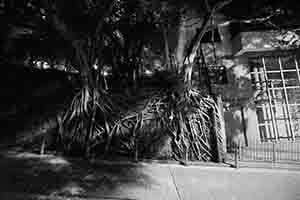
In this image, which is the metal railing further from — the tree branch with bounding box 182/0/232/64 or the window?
the tree branch with bounding box 182/0/232/64

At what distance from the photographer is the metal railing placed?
15.8 feet

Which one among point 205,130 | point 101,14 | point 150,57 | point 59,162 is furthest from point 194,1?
point 59,162

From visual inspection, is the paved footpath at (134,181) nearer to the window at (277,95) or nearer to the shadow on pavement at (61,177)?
the shadow on pavement at (61,177)

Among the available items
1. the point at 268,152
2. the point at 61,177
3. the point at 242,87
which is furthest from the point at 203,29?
the point at 61,177

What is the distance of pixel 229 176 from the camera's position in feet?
12.4

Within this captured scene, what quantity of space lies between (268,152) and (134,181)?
14.2ft

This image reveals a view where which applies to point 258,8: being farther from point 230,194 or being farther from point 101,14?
point 230,194

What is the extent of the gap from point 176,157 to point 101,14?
4.32m

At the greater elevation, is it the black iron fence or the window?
the window

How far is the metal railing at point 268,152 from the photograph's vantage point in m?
4.83

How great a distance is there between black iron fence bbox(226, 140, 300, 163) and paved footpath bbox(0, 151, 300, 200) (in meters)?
0.76

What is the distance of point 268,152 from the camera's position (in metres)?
5.42

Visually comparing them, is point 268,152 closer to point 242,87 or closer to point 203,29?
point 242,87

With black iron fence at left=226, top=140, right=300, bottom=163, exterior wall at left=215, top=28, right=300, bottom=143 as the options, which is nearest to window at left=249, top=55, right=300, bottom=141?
exterior wall at left=215, top=28, right=300, bottom=143
